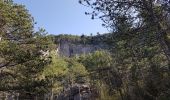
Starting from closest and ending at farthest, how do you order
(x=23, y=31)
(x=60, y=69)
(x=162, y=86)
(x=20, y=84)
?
1. (x=162, y=86)
2. (x=20, y=84)
3. (x=23, y=31)
4. (x=60, y=69)

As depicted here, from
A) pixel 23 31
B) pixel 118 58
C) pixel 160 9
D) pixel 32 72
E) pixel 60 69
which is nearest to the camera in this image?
pixel 160 9

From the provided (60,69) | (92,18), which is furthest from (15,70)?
(60,69)

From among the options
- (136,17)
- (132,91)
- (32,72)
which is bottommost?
(132,91)

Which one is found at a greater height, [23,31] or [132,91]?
[23,31]

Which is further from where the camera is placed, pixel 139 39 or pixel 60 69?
pixel 60 69

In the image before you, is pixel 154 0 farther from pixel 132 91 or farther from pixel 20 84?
pixel 20 84

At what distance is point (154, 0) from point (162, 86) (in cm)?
515

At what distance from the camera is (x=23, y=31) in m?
22.2

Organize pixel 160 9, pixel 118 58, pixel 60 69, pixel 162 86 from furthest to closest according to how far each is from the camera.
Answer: pixel 60 69 → pixel 118 58 → pixel 162 86 → pixel 160 9

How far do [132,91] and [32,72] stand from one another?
248 inches

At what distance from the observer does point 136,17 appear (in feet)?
44.9

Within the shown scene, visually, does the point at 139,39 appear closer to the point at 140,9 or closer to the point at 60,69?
the point at 140,9

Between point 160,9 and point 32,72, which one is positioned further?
point 32,72

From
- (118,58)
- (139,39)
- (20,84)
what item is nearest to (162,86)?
(139,39)
